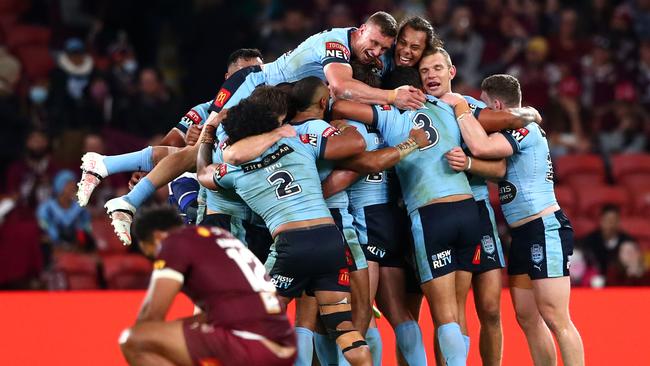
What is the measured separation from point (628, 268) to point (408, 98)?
5228 mm

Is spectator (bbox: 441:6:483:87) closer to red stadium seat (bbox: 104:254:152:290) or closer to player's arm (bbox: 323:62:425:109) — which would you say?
red stadium seat (bbox: 104:254:152:290)

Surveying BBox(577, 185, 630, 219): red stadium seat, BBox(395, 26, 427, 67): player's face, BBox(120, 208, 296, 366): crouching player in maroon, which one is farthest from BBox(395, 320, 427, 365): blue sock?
BBox(577, 185, 630, 219): red stadium seat

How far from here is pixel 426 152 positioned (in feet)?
21.8

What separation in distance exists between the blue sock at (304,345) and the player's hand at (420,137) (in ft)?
4.09

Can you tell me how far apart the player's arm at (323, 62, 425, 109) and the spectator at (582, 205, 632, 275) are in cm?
498

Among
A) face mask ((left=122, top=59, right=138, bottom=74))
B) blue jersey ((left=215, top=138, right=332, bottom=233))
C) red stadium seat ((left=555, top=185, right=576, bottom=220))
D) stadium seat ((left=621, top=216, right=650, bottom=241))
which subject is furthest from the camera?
face mask ((left=122, top=59, right=138, bottom=74))

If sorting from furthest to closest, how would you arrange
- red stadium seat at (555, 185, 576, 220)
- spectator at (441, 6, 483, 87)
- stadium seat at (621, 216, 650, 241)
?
1. spectator at (441, 6, 483, 87)
2. red stadium seat at (555, 185, 576, 220)
3. stadium seat at (621, 216, 650, 241)

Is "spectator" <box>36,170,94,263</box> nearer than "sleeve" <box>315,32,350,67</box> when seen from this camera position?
No

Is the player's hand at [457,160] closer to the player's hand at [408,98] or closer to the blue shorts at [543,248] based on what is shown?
the player's hand at [408,98]

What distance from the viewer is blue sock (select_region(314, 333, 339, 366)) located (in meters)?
6.89

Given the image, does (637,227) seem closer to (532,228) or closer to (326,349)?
(532,228)

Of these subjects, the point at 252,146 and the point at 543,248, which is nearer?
the point at 252,146

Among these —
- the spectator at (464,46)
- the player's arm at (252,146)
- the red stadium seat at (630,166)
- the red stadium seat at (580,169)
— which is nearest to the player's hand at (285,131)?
the player's arm at (252,146)

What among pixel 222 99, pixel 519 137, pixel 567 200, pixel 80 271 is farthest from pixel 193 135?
pixel 567 200
